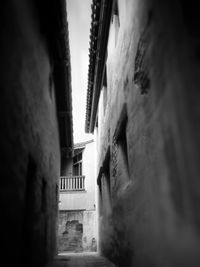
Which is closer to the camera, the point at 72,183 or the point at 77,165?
the point at 72,183

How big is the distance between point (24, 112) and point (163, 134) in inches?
100

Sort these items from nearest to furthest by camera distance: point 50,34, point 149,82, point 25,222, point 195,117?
point 195,117 < point 149,82 < point 25,222 < point 50,34

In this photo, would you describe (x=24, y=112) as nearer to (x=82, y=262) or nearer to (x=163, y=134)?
(x=163, y=134)

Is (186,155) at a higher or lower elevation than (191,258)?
higher

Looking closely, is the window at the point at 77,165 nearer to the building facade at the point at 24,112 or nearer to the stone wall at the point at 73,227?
the stone wall at the point at 73,227

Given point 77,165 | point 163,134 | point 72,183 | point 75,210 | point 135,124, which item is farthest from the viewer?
point 77,165

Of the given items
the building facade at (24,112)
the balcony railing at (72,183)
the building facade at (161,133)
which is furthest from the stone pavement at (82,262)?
the balcony railing at (72,183)

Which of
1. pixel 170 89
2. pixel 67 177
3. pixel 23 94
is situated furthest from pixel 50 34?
pixel 67 177

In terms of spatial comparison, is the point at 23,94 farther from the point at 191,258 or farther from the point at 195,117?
the point at 191,258

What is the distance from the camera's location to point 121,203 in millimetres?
5199

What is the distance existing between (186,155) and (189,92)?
51cm

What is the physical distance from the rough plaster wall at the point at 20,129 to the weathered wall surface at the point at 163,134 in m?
1.72

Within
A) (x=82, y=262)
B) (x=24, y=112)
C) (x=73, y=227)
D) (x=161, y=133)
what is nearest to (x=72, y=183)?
(x=73, y=227)

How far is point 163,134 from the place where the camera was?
9.15ft
